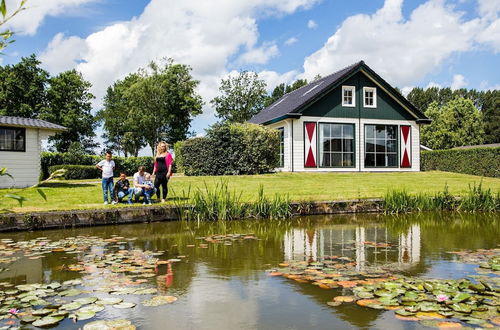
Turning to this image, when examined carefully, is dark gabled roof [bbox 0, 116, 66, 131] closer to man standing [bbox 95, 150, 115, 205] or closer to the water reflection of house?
man standing [bbox 95, 150, 115, 205]

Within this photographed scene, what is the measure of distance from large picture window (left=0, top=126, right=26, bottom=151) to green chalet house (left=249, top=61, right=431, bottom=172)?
35.5ft

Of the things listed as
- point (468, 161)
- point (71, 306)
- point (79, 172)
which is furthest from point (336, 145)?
point (71, 306)

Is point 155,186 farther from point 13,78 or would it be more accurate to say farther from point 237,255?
point 13,78

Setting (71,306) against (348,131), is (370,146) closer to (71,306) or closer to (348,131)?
(348,131)

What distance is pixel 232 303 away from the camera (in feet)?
12.2

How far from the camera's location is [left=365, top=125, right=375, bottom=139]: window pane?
20895mm

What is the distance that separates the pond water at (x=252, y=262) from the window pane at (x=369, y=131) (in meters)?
11.5

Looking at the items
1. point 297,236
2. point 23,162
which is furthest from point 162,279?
point 23,162

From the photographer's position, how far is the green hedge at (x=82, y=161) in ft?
81.7

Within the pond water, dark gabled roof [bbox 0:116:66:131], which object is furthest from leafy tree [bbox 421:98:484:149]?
dark gabled roof [bbox 0:116:66:131]

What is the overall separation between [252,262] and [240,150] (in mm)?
12914

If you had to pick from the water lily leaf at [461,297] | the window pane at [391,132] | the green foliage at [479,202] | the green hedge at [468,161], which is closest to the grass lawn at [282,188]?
the green foliage at [479,202]

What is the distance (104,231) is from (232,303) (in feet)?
17.1

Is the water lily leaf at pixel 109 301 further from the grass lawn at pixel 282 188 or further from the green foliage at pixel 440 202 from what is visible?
the green foliage at pixel 440 202
